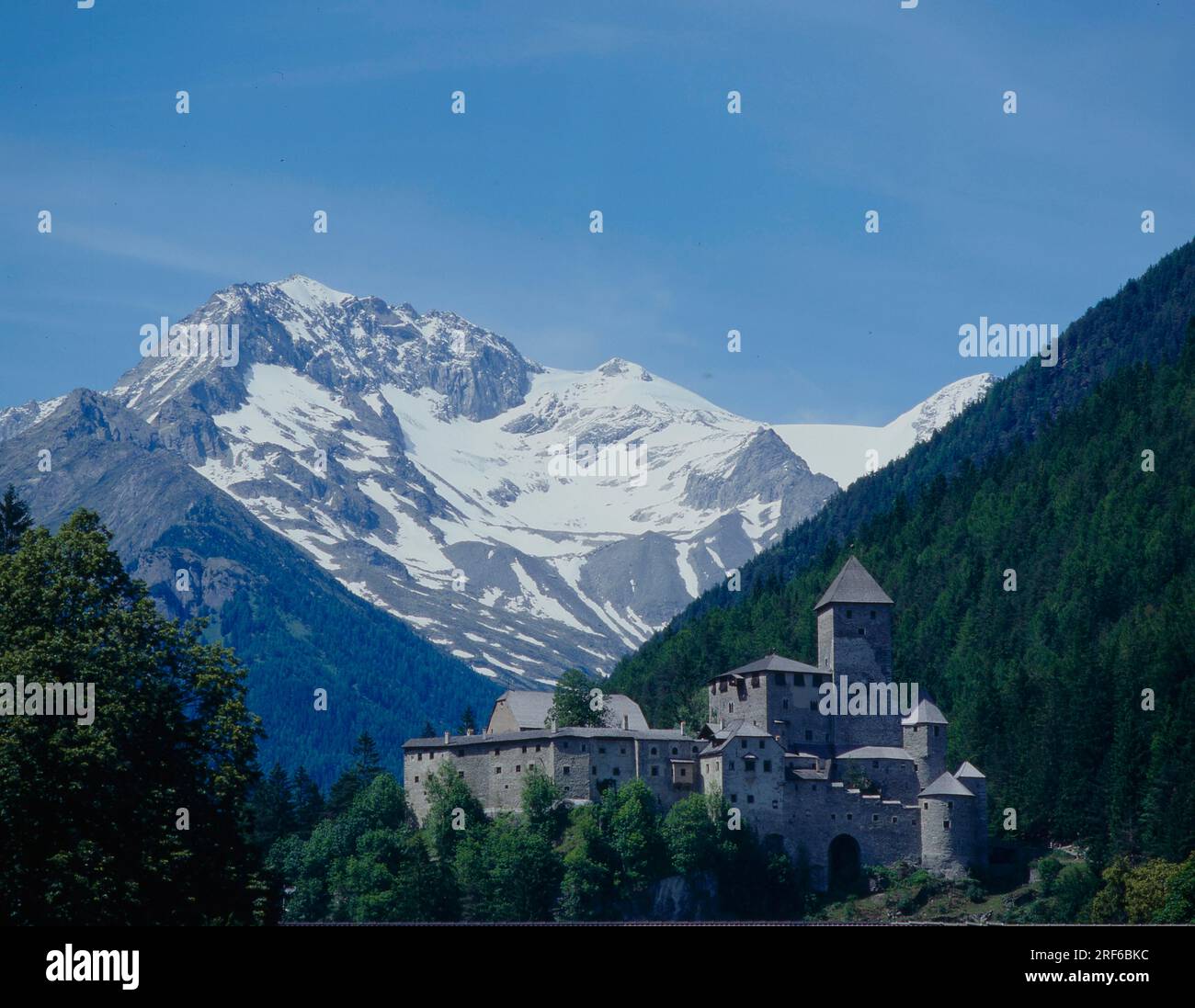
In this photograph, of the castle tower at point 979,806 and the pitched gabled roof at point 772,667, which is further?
the pitched gabled roof at point 772,667

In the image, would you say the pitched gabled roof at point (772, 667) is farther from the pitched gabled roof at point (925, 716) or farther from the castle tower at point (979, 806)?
the castle tower at point (979, 806)

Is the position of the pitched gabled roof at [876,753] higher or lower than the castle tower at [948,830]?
higher

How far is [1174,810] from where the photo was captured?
10712 cm

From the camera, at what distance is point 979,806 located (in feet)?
367

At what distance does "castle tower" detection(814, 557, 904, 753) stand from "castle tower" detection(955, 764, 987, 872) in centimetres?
613

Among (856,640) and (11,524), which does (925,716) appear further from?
(11,524)

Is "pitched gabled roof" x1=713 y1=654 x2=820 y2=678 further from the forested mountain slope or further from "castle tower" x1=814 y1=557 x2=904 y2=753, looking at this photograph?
the forested mountain slope

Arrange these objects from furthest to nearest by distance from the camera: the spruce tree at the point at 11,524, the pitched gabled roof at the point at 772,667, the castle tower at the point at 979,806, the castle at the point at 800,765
→ the pitched gabled roof at the point at 772,667 < the castle tower at the point at 979,806 < the castle at the point at 800,765 < the spruce tree at the point at 11,524

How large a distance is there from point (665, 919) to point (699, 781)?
39.4ft

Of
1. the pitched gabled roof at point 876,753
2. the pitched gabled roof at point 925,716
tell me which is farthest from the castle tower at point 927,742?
the pitched gabled roof at point 876,753

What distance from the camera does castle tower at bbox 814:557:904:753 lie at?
387 feet

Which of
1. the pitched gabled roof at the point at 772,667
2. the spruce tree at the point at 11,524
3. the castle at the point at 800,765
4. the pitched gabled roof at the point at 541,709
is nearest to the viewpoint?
the spruce tree at the point at 11,524

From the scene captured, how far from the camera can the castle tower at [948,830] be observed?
109938 millimetres
